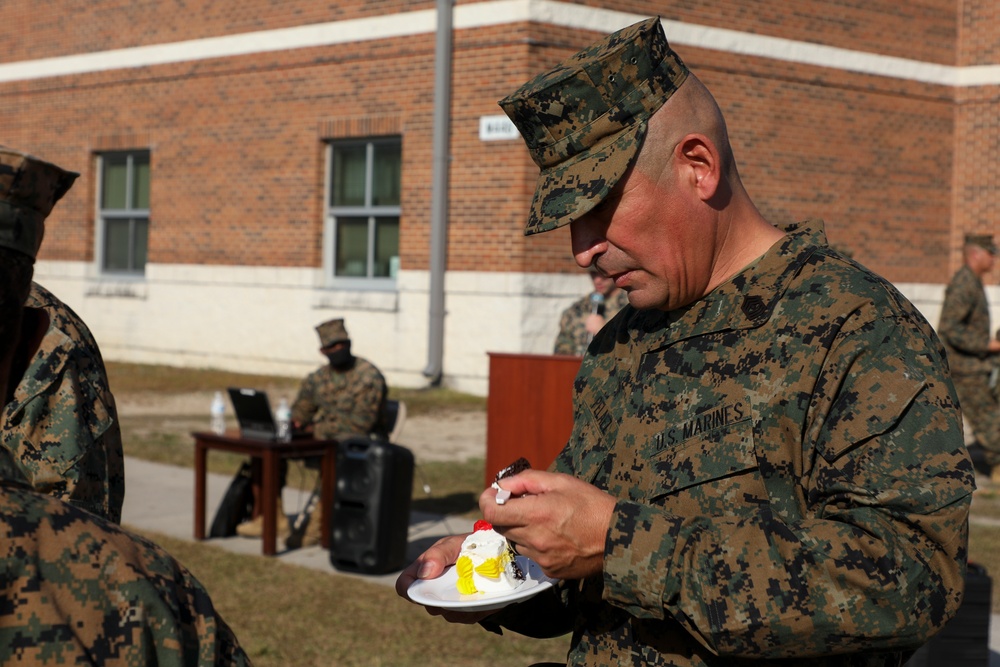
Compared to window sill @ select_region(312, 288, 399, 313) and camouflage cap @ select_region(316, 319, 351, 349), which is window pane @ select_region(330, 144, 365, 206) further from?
camouflage cap @ select_region(316, 319, 351, 349)

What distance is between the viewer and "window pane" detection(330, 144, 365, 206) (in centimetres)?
1895

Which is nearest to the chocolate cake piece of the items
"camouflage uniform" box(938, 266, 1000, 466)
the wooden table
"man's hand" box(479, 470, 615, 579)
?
"man's hand" box(479, 470, 615, 579)

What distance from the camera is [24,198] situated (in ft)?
6.25

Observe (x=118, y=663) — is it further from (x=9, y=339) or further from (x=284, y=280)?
(x=284, y=280)

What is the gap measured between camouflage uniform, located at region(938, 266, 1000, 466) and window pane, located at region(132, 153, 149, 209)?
14199mm

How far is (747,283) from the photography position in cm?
229

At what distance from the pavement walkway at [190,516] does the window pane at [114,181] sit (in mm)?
10947

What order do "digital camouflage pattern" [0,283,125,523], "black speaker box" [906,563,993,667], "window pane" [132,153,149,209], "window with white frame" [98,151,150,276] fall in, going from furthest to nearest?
"window with white frame" [98,151,150,276] → "window pane" [132,153,149,209] → "black speaker box" [906,563,993,667] → "digital camouflage pattern" [0,283,125,523]

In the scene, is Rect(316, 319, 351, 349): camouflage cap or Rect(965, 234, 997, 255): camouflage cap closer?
Rect(316, 319, 351, 349): camouflage cap

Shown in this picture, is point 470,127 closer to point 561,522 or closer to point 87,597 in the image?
point 561,522

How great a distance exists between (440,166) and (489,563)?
1502 centimetres

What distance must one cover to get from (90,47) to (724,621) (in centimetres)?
2240

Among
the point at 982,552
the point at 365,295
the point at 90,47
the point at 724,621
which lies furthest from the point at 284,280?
the point at 724,621

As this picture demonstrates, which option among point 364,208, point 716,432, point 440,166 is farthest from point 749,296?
point 364,208
